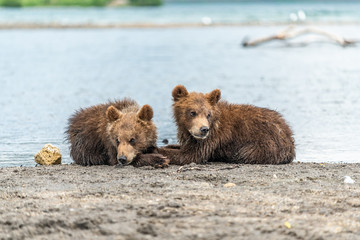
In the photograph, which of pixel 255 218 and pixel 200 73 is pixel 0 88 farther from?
pixel 255 218

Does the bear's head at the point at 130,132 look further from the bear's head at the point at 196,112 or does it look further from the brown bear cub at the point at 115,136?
the bear's head at the point at 196,112

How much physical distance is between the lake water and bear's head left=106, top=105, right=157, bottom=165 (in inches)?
51.5

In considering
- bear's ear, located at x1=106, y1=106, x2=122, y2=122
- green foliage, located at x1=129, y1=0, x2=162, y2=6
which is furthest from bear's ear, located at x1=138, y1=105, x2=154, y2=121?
green foliage, located at x1=129, y1=0, x2=162, y2=6

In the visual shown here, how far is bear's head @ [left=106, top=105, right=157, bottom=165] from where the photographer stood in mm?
7773

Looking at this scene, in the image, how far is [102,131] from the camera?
324 inches

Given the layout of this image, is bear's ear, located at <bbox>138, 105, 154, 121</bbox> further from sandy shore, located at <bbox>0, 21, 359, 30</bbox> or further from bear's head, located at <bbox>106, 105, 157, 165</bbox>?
sandy shore, located at <bbox>0, 21, 359, 30</bbox>

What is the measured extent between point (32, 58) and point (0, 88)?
9855mm

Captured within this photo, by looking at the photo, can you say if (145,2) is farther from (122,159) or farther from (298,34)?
(122,159)

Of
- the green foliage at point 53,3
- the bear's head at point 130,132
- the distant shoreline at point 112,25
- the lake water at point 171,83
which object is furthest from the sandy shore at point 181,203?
the green foliage at point 53,3

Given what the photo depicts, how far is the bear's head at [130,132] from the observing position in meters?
7.77

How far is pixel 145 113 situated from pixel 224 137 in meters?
0.99

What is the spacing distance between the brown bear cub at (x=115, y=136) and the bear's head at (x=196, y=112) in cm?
38

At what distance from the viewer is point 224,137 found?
824 centimetres

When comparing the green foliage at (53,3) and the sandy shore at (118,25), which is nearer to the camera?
the sandy shore at (118,25)
